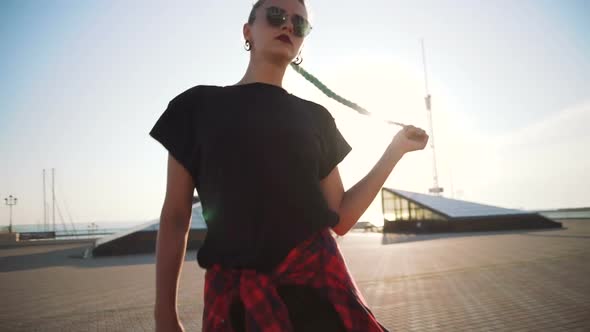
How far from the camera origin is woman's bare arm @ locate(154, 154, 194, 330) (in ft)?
4.08

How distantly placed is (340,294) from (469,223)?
94.4 ft

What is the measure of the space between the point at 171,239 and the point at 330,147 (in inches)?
25.2

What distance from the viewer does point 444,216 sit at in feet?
93.1

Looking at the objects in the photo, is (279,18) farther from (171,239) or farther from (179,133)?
(171,239)

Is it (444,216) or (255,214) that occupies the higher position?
(255,214)

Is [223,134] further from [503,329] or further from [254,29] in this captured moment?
[503,329]

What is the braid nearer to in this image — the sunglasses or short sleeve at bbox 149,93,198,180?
the sunglasses

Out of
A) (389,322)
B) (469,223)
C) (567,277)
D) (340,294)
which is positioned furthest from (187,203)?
(469,223)

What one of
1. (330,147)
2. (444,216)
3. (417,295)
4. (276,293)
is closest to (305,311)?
(276,293)

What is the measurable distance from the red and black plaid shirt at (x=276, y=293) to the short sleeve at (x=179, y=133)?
346 mm

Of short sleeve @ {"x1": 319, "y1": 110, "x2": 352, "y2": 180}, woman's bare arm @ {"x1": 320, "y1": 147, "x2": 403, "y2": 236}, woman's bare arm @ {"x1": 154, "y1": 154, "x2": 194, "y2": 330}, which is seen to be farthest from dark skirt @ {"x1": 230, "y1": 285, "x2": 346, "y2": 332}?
short sleeve @ {"x1": 319, "y1": 110, "x2": 352, "y2": 180}

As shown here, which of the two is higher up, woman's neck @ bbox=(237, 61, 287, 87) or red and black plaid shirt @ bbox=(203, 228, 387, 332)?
woman's neck @ bbox=(237, 61, 287, 87)

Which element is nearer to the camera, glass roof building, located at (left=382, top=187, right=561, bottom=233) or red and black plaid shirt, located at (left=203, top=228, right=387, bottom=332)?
red and black plaid shirt, located at (left=203, top=228, right=387, bottom=332)

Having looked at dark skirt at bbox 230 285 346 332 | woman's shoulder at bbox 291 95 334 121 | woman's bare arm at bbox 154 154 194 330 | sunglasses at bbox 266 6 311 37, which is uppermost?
sunglasses at bbox 266 6 311 37
